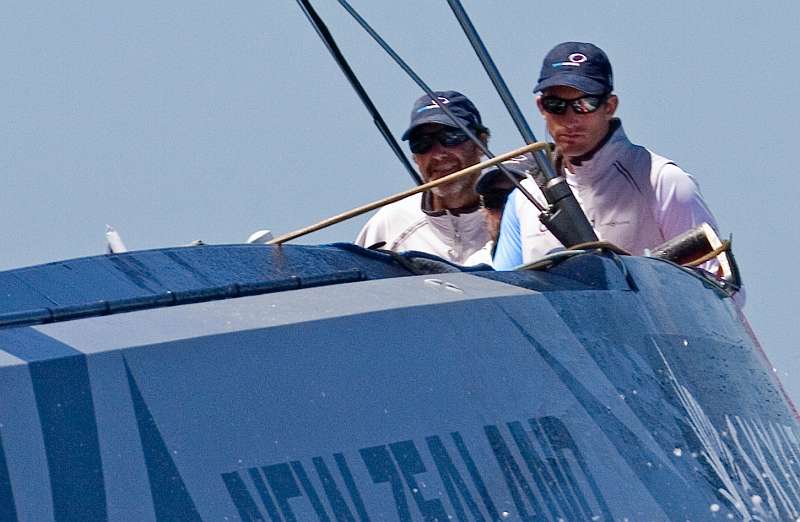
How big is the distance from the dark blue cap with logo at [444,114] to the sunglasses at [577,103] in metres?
0.39

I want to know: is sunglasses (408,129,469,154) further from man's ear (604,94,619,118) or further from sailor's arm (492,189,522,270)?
man's ear (604,94,619,118)

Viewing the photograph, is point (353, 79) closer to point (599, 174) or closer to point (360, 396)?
point (599, 174)

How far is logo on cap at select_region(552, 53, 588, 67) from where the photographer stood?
5191 millimetres

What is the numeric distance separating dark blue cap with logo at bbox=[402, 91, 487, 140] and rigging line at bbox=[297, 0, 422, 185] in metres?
0.77

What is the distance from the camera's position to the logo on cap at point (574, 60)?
519 cm

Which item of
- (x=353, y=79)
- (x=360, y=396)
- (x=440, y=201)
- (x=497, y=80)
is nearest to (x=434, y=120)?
(x=440, y=201)

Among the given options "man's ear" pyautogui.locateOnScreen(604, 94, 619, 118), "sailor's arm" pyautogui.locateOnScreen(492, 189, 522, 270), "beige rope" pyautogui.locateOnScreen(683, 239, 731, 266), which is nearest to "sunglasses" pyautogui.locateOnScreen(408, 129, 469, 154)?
"sailor's arm" pyautogui.locateOnScreen(492, 189, 522, 270)

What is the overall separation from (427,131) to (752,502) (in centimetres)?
263

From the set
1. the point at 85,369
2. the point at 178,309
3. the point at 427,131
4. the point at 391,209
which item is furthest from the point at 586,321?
the point at 391,209

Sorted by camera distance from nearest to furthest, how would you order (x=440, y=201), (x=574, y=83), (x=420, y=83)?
(x=420, y=83)
(x=574, y=83)
(x=440, y=201)

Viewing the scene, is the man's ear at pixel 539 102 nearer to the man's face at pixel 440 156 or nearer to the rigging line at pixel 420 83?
the man's face at pixel 440 156

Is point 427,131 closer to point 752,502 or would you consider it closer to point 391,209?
point 391,209

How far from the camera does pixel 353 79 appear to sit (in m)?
4.22

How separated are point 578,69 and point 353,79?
46.6 inches
